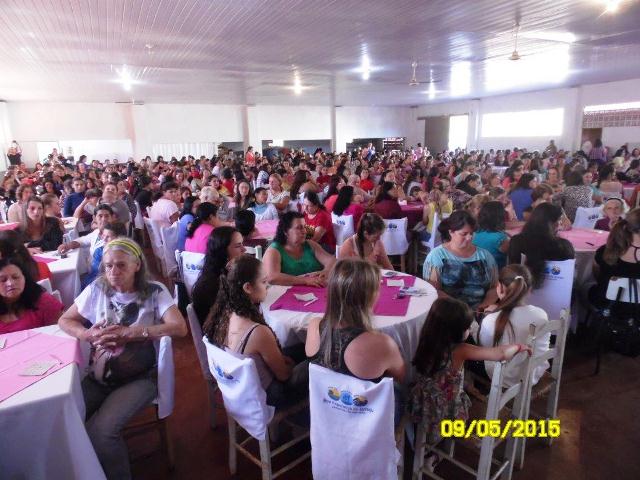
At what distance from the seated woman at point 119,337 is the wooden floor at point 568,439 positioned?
43 cm

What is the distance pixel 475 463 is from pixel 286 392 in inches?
43.0

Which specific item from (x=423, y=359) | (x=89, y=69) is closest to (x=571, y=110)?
(x=89, y=69)

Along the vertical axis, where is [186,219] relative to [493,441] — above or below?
above

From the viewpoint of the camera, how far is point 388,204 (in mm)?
4832

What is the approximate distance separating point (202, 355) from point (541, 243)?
2.39 meters

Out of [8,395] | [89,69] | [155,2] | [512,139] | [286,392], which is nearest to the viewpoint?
[8,395]

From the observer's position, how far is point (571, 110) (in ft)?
43.2

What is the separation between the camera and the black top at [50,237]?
374 cm

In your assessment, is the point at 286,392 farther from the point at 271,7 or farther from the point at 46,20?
the point at 46,20

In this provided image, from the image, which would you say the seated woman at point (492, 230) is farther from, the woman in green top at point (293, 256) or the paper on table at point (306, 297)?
the paper on table at point (306, 297)

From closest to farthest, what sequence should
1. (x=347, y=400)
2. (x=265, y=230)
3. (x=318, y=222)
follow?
(x=347, y=400)
(x=318, y=222)
(x=265, y=230)

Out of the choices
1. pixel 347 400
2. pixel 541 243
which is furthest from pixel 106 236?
pixel 541 243

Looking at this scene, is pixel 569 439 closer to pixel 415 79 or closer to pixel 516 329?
pixel 516 329

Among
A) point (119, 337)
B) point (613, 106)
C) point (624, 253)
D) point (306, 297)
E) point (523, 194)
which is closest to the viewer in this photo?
point (119, 337)
